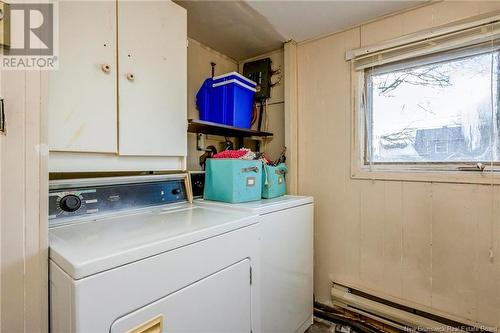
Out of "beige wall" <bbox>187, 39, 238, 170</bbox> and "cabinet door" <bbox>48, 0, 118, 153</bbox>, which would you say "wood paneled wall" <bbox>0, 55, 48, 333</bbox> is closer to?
"cabinet door" <bbox>48, 0, 118, 153</bbox>

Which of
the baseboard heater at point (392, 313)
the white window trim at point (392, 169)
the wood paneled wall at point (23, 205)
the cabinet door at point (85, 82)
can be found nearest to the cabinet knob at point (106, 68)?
the cabinet door at point (85, 82)

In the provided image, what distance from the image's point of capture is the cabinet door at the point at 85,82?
106cm

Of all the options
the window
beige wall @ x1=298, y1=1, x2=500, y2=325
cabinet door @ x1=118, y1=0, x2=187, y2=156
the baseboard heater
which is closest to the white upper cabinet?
cabinet door @ x1=118, y1=0, x2=187, y2=156

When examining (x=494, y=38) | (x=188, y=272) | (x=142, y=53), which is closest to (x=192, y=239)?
(x=188, y=272)

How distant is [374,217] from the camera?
73.4 inches

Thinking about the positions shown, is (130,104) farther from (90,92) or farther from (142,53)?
(142,53)

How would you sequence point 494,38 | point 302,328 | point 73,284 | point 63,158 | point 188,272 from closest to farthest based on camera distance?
point 73,284 < point 188,272 < point 63,158 < point 494,38 < point 302,328

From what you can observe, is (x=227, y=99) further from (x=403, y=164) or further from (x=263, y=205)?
(x=403, y=164)

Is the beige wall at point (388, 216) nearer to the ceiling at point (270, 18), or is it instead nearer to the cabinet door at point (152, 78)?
the ceiling at point (270, 18)

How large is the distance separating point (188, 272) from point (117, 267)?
10.5 inches

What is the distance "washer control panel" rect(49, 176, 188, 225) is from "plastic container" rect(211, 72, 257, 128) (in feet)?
2.32

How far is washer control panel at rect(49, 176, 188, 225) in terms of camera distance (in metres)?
1.07

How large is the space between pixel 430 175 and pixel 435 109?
443 mm

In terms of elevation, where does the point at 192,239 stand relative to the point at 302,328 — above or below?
above
